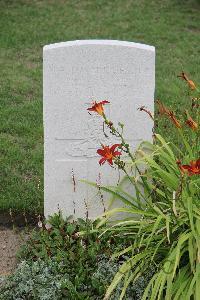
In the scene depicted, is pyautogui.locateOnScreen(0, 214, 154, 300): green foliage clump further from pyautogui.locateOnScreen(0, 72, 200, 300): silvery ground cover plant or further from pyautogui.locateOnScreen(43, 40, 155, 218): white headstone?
pyautogui.locateOnScreen(43, 40, 155, 218): white headstone

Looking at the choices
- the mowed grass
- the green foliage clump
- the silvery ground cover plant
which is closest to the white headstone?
the silvery ground cover plant

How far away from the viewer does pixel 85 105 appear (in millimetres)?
4301

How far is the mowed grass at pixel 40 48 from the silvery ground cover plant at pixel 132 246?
809 millimetres

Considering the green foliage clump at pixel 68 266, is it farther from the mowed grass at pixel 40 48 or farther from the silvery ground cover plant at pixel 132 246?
the mowed grass at pixel 40 48

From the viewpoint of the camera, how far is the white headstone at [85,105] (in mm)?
4184

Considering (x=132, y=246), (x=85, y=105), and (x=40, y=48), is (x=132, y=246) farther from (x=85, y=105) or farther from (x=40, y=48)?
(x=40, y=48)

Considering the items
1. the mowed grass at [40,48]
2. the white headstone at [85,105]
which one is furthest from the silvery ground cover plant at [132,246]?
the mowed grass at [40,48]

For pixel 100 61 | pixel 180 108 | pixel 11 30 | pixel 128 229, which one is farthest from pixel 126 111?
pixel 11 30

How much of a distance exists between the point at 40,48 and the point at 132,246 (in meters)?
5.73

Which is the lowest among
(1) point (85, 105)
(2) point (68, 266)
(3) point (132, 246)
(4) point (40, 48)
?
(2) point (68, 266)

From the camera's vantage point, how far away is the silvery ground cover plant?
3.64 m

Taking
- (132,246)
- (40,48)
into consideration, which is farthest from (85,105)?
(40,48)

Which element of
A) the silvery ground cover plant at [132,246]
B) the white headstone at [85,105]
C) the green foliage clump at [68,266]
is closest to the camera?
the silvery ground cover plant at [132,246]

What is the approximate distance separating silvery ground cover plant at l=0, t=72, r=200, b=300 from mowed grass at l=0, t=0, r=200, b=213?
2.65ft
